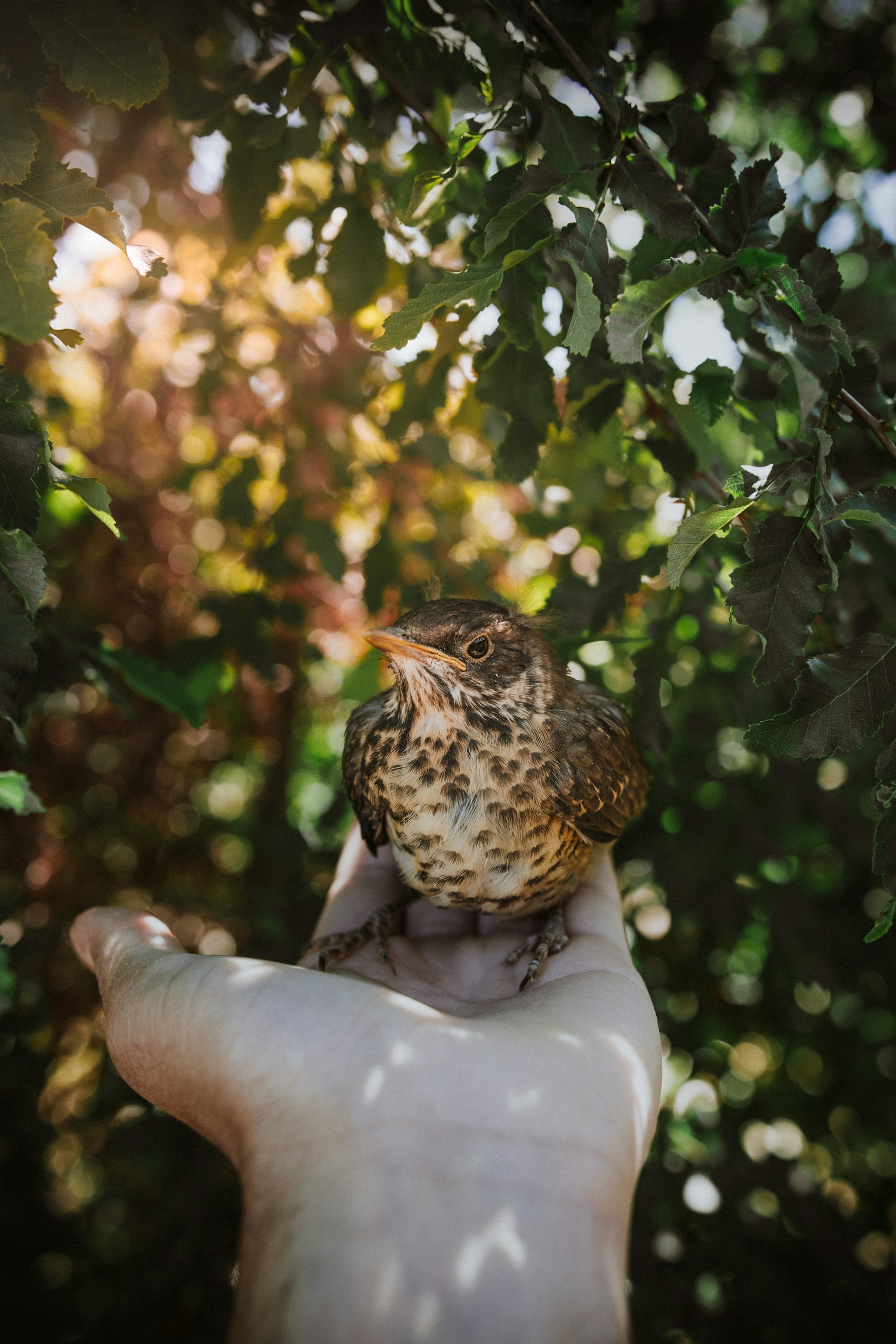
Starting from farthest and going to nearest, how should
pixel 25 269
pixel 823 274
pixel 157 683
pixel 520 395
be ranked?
pixel 157 683
pixel 520 395
pixel 823 274
pixel 25 269

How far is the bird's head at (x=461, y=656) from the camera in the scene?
7.36ft

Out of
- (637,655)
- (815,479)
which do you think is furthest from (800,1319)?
(815,479)

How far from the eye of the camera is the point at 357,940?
9.01 ft

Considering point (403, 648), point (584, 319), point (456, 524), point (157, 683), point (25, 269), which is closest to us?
point (25, 269)

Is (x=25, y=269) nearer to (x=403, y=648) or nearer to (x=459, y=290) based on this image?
(x=459, y=290)

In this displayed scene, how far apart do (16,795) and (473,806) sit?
3.93 feet

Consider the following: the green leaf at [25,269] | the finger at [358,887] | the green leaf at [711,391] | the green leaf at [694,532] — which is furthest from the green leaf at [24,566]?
the finger at [358,887]

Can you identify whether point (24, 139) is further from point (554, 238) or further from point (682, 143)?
point (682, 143)

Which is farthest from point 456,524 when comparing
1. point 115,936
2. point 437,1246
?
point 437,1246

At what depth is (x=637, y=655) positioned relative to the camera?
2443 mm

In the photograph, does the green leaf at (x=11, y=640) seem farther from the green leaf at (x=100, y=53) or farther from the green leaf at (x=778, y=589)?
the green leaf at (x=778, y=589)

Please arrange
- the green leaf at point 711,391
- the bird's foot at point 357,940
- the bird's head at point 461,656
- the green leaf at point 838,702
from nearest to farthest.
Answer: the green leaf at point 838,702, the green leaf at point 711,391, the bird's head at point 461,656, the bird's foot at point 357,940

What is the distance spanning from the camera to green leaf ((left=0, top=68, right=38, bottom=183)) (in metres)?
1.22

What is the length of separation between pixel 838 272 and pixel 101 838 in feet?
13.9
